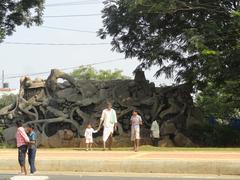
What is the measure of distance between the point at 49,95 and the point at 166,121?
600cm

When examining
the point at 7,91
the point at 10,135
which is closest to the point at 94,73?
the point at 7,91

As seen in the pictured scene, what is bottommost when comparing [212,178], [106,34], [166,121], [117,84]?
[212,178]

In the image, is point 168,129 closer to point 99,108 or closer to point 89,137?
point 99,108

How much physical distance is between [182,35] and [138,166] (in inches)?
520

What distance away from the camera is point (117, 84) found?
1122 inches

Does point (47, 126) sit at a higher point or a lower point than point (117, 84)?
lower

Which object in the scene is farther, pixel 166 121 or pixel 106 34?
pixel 106 34

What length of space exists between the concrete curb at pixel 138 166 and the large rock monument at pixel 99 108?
8.83 metres

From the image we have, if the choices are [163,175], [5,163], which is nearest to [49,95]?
[5,163]

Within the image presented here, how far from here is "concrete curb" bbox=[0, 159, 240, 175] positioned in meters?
16.2

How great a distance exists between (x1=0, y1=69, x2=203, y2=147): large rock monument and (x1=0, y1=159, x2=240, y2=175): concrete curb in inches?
348

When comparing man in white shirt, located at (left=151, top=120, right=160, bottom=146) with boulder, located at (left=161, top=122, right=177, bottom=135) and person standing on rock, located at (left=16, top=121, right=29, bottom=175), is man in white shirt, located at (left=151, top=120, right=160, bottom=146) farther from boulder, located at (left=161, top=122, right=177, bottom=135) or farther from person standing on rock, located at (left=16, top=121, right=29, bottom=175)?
person standing on rock, located at (left=16, top=121, right=29, bottom=175)

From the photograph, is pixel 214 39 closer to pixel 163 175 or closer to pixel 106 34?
pixel 106 34

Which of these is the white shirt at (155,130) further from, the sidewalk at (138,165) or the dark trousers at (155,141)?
the sidewalk at (138,165)
